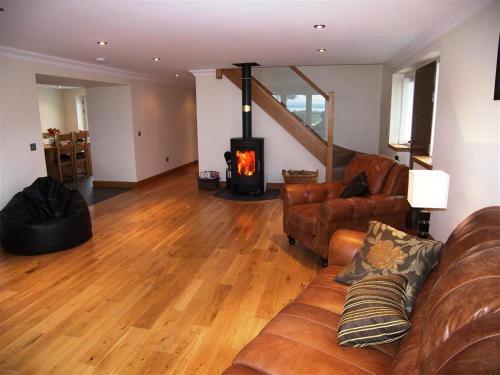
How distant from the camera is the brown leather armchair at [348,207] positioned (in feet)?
10.7

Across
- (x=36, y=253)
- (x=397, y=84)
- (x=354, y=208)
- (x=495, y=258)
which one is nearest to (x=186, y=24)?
(x=354, y=208)

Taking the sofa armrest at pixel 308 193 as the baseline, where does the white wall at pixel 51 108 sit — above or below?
above

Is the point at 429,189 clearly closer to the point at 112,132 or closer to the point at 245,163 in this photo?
the point at 245,163

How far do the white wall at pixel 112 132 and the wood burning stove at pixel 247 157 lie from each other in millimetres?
2211

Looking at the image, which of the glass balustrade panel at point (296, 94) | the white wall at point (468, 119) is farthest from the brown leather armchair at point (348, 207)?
the glass balustrade panel at point (296, 94)

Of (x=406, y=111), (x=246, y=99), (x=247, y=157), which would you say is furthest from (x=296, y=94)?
(x=406, y=111)

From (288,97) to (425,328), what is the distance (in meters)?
6.36

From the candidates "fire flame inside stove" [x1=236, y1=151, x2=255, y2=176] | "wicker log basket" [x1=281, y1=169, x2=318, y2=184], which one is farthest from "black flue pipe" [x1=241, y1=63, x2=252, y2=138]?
"wicker log basket" [x1=281, y1=169, x2=318, y2=184]

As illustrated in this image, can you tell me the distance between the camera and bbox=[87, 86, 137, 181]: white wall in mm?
7012

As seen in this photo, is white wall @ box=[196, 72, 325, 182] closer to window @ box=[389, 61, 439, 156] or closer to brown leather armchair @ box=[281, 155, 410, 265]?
window @ box=[389, 61, 439, 156]

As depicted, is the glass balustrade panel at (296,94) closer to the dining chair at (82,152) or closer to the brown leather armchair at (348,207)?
the brown leather armchair at (348,207)

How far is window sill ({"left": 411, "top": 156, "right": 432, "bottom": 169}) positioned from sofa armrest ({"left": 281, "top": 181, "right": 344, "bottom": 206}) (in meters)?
0.94

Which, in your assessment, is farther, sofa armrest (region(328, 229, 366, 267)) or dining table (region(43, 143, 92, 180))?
dining table (region(43, 143, 92, 180))

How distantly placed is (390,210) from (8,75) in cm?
461
